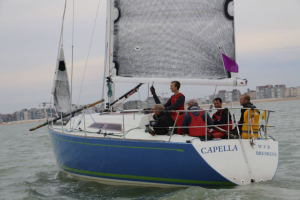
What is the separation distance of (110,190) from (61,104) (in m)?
4.01

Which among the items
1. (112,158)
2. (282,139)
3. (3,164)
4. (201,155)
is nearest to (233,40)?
(201,155)

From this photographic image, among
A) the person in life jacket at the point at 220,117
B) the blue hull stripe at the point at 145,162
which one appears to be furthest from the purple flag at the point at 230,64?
the blue hull stripe at the point at 145,162

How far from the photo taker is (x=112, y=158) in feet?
19.4

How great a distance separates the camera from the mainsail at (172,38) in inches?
288

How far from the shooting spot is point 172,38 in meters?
7.51

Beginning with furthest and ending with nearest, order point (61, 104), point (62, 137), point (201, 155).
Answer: point (61, 104) → point (62, 137) → point (201, 155)

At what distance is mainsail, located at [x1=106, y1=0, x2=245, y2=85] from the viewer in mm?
7320

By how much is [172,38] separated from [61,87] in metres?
3.77

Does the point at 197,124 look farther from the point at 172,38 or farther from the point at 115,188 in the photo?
the point at 172,38

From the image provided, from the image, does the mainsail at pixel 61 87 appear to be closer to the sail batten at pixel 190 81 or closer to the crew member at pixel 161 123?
the sail batten at pixel 190 81

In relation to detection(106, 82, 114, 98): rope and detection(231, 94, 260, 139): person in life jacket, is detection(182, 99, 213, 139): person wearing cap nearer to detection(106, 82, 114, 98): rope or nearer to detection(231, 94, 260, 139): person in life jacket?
detection(231, 94, 260, 139): person in life jacket

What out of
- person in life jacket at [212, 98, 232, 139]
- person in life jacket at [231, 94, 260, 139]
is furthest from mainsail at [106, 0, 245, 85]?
person in life jacket at [231, 94, 260, 139]

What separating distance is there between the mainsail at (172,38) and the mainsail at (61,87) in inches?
95.6

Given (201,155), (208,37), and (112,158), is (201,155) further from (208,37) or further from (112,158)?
(208,37)
